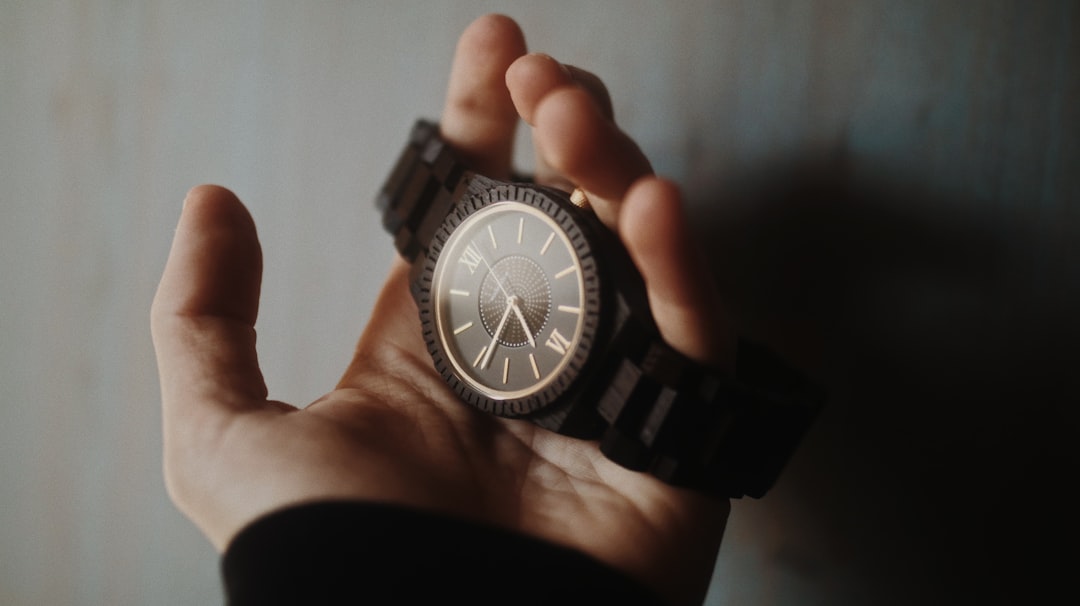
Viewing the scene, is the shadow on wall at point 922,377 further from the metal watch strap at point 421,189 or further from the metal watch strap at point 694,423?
the metal watch strap at point 421,189

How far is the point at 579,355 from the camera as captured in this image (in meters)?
0.67

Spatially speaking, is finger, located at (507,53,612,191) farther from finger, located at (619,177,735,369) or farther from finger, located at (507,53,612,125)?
finger, located at (619,177,735,369)

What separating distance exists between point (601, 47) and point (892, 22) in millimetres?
334

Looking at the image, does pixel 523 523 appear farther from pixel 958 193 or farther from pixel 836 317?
pixel 958 193

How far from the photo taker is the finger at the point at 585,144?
0.56m

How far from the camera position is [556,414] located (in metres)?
0.70

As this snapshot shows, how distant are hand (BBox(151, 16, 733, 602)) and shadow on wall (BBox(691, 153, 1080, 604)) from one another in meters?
0.19

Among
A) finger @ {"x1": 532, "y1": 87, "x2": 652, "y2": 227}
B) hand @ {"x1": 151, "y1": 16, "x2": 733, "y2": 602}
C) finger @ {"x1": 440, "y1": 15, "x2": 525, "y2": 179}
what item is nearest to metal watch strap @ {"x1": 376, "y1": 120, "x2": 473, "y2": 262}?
finger @ {"x1": 440, "y1": 15, "x2": 525, "y2": 179}

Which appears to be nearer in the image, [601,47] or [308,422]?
[308,422]

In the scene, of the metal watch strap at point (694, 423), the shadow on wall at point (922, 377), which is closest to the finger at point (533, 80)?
the metal watch strap at point (694, 423)

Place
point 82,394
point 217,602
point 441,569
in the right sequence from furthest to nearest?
point 82,394
point 217,602
point 441,569

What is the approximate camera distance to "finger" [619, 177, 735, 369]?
0.54 m

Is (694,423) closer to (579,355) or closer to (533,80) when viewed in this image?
(579,355)

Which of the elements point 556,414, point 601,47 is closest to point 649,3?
point 601,47
